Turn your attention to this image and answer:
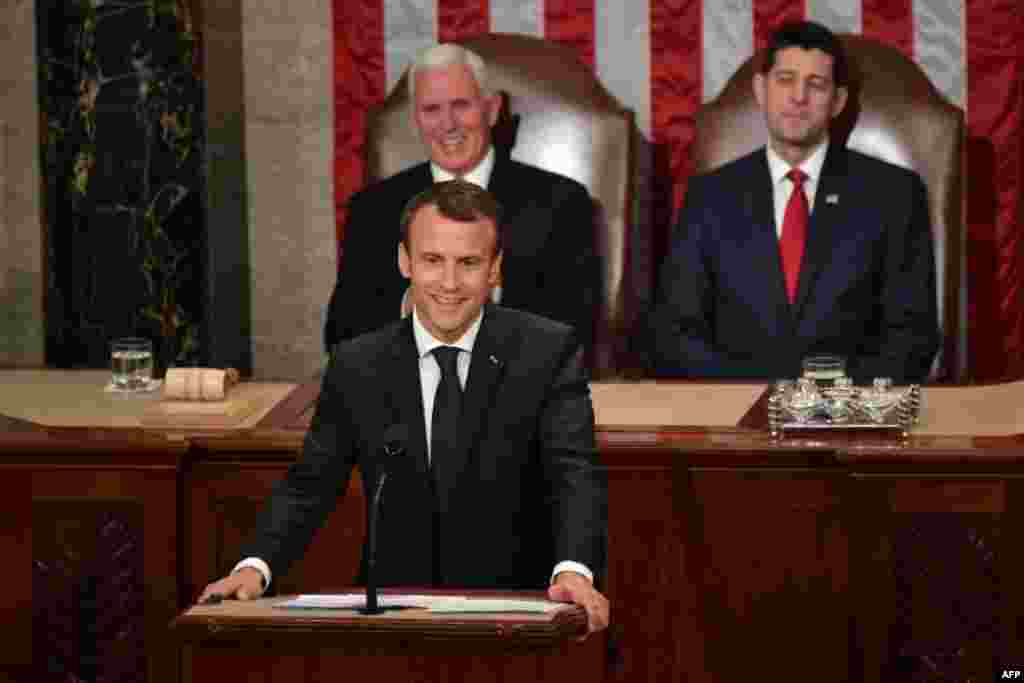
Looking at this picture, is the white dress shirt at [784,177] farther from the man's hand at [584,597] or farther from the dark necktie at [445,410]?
the man's hand at [584,597]

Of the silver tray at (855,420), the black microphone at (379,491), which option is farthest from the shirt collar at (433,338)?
the silver tray at (855,420)

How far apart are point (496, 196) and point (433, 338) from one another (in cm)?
227

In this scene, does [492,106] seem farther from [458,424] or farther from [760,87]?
[458,424]

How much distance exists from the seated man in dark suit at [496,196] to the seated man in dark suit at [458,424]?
210 centimetres

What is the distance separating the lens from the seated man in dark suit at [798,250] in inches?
216

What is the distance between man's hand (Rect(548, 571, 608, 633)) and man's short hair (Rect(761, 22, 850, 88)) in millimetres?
2799

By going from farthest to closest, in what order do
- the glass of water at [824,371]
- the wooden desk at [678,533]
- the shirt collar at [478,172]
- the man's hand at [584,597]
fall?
the shirt collar at [478,172] < the glass of water at [824,371] < the wooden desk at [678,533] < the man's hand at [584,597]

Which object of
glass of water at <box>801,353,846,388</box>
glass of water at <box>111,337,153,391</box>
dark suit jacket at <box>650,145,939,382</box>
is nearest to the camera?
glass of water at <box>801,353,846,388</box>

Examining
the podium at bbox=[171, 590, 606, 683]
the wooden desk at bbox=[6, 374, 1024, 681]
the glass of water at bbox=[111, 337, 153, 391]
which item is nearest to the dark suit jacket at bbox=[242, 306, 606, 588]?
the podium at bbox=[171, 590, 606, 683]

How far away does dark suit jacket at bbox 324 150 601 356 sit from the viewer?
562 cm

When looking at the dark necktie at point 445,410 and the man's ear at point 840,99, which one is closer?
the dark necktie at point 445,410

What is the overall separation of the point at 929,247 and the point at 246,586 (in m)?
2.86

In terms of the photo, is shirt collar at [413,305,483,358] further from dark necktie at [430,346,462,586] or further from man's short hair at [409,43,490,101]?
man's short hair at [409,43,490,101]

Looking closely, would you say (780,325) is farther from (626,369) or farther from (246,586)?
(246,586)
